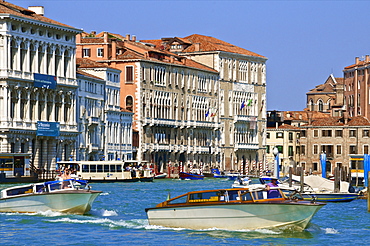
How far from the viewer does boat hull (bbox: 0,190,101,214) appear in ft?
135

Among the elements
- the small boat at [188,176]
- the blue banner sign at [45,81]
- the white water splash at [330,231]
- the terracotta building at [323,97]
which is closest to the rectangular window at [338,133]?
the terracotta building at [323,97]

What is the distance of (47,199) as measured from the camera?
4125 centimetres

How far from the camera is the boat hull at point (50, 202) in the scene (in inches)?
1623

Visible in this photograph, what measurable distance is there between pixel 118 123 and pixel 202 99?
747 inches

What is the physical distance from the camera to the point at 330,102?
150 metres

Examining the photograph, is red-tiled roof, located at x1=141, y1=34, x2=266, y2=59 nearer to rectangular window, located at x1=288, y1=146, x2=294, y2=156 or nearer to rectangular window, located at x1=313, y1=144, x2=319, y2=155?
rectangular window, located at x1=313, y1=144, x2=319, y2=155

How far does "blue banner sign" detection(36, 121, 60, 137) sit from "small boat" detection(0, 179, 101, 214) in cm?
3535

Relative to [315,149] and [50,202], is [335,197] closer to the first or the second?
[50,202]

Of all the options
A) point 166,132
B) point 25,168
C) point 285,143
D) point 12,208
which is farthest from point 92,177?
point 285,143

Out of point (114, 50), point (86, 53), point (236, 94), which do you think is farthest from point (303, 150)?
point (86, 53)

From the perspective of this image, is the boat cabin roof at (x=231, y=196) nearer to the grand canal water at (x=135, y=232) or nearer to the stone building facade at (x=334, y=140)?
the grand canal water at (x=135, y=232)

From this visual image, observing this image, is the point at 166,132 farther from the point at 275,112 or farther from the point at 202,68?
the point at 275,112

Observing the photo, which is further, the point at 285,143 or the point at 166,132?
the point at 285,143

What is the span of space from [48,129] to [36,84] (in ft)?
10.4
